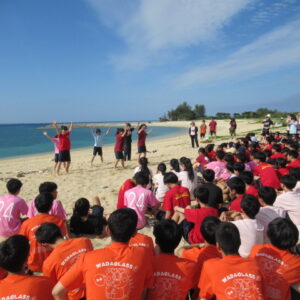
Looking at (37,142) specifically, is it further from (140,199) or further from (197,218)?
(197,218)

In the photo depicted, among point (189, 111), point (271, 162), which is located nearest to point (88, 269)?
point (271, 162)

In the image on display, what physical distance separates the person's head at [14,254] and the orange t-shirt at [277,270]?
2.14m

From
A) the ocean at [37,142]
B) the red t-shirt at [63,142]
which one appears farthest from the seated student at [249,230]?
the ocean at [37,142]

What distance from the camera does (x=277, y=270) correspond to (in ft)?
7.32

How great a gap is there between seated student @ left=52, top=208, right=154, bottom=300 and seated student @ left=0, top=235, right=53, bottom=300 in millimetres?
117

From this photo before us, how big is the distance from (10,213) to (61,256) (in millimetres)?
1935

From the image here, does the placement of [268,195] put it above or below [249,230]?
above

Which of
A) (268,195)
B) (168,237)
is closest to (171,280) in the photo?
(168,237)

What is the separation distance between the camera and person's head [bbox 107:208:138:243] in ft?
7.06

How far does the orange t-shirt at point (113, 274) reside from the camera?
6.14 feet

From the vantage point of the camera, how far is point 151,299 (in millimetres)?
2139

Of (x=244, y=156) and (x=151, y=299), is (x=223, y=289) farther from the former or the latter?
(x=244, y=156)

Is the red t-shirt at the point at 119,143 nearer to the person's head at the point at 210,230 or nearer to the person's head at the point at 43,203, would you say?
the person's head at the point at 43,203

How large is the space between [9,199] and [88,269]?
103 inches
